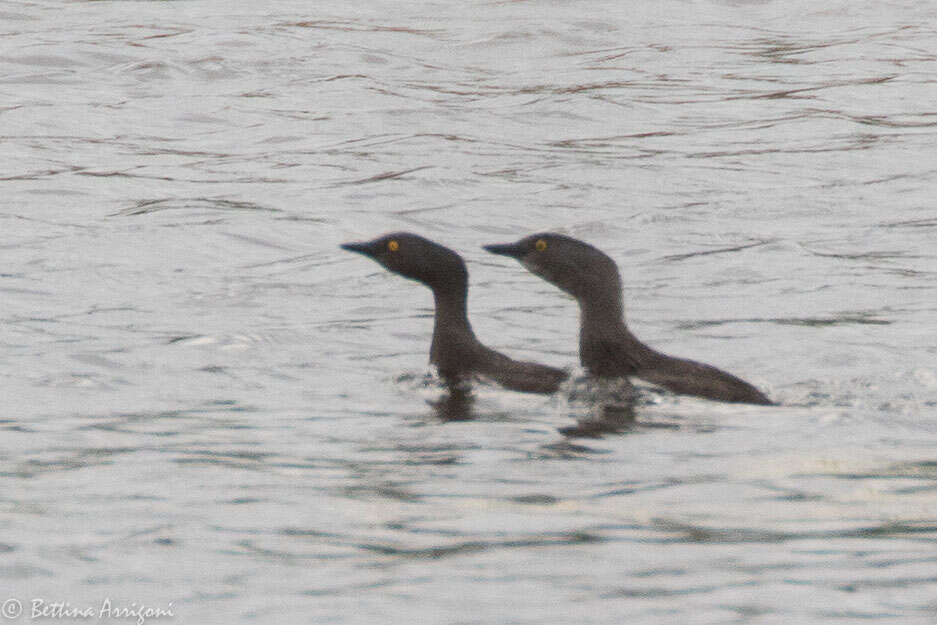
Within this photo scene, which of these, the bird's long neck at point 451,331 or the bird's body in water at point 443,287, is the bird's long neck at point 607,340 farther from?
the bird's long neck at point 451,331

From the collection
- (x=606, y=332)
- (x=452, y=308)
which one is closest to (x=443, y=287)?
(x=452, y=308)

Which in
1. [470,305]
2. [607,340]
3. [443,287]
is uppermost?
[443,287]

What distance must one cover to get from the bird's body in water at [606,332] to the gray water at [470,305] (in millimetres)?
194

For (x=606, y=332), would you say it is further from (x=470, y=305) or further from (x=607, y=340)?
(x=470, y=305)

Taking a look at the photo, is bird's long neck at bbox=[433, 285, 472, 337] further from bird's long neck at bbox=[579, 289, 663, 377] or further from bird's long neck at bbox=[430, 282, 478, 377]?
bird's long neck at bbox=[579, 289, 663, 377]

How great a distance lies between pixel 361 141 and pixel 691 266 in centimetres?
628

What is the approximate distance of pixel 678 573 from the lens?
608cm

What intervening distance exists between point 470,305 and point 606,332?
3666 mm

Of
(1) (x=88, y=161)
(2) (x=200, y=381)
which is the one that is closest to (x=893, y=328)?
(2) (x=200, y=381)

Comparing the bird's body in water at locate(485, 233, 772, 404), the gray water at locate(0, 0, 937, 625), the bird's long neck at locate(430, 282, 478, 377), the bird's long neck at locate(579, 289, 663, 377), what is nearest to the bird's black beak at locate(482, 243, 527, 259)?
the bird's body in water at locate(485, 233, 772, 404)

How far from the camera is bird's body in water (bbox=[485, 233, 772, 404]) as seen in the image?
361 inches

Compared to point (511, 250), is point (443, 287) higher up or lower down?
lower down

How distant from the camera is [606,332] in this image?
9672 mm

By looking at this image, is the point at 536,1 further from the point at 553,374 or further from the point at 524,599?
the point at 524,599
